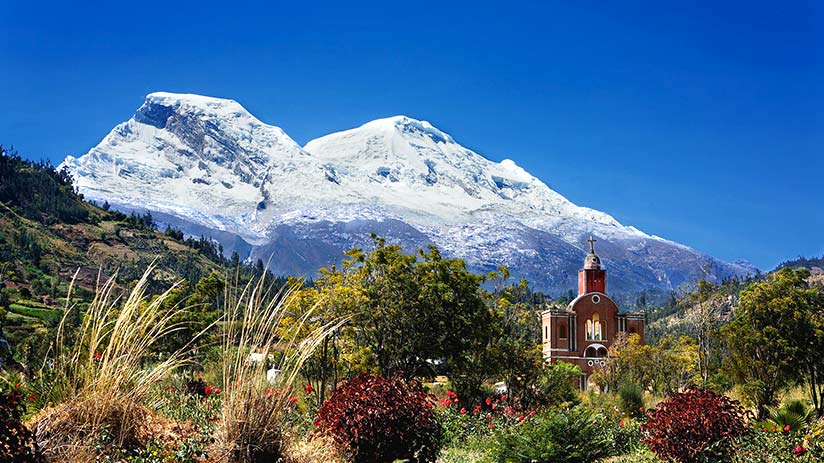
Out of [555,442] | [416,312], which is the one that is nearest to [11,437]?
[555,442]

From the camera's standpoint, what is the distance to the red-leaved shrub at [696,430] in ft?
27.1

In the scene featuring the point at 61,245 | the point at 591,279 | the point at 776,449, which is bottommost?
the point at 776,449

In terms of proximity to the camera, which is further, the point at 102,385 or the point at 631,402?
the point at 631,402

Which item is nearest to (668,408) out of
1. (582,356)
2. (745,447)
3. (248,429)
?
(745,447)

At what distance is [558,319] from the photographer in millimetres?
52750

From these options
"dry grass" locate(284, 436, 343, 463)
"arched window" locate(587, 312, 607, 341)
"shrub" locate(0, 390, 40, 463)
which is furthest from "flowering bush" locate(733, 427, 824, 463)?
"arched window" locate(587, 312, 607, 341)

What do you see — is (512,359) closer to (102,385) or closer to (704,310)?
(704,310)

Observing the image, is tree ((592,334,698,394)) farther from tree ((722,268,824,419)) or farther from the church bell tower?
the church bell tower

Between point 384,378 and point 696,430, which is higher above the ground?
point 384,378

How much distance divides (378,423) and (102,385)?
2.69 meters

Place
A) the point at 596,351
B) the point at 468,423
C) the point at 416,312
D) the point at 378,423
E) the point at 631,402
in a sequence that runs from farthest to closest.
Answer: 1. the point at 596,351
2. the point at 416,312
3. the point at 631,402
4. the point at 468,423
5. the point at 378,423

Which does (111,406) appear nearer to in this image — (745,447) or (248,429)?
(248,429)

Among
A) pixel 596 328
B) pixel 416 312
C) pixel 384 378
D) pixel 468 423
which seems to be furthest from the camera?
pixel 596 328

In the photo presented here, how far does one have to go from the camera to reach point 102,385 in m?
6.50
